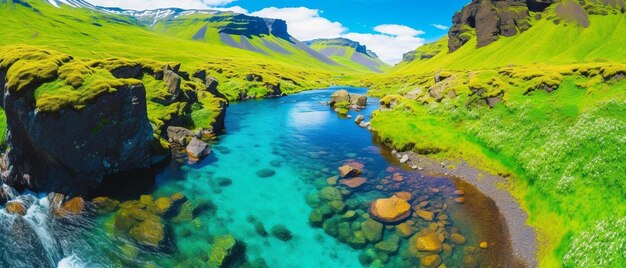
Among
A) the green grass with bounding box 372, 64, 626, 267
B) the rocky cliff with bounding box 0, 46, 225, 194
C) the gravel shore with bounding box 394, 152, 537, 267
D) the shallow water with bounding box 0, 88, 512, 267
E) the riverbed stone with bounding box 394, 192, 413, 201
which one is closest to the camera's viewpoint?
the green grass with bounding box 372, 64, 626, 267

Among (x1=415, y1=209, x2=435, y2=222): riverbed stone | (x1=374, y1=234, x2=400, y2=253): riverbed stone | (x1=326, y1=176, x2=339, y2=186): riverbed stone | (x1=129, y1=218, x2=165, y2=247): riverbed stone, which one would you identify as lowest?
(x1=129, y1=218, x2=165, y2=247): riverbed stone

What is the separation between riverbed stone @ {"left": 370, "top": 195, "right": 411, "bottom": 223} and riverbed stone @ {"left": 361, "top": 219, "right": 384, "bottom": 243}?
859 millimetres

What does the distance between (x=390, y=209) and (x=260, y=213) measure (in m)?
11.8

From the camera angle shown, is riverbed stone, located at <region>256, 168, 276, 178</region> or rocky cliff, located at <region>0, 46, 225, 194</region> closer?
rocky cliff, located at <region>0, 46, 225, 194</region>

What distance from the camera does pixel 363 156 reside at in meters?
47.1

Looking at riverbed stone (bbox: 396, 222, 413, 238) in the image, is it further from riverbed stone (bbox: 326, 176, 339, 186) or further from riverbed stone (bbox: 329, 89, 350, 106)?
riverbed stone (bbox: 329, 89, 350, 106)

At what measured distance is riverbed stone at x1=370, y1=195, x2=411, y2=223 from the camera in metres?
29.0

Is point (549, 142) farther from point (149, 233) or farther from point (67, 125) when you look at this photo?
point (67, 125)

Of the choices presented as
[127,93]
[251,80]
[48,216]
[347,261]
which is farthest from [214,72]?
[347,261]

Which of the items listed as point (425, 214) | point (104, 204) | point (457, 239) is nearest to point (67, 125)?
point (104, 204)

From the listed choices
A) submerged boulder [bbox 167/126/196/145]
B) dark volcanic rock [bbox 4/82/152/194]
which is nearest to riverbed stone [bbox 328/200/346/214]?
dark volcanic rock [bbox 4/82/152/194]

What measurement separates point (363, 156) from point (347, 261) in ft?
78.9

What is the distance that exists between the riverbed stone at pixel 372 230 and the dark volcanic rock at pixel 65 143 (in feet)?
89.2

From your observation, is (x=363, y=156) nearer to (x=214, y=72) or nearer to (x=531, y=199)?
(x=531, y=199)
